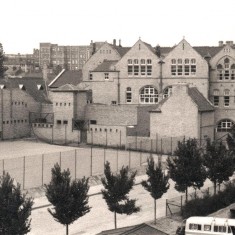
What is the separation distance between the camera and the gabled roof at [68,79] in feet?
→ 342

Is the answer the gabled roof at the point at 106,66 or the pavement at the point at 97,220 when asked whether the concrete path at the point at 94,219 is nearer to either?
the pavement at the point at 97,220

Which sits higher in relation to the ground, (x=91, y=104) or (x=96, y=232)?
(x=91, y=104)

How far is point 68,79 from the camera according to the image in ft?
350

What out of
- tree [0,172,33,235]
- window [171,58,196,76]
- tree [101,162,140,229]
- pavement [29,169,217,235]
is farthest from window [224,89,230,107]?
tree [0,172,33,235]

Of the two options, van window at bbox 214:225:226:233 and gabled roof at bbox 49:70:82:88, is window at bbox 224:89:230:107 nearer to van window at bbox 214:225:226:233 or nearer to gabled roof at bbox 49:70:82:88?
gabled roof at bbox 49:70:82:88

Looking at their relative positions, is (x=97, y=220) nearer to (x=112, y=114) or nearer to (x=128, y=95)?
(x=112, y=114)

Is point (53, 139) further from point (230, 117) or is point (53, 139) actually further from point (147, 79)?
point (230, 117)

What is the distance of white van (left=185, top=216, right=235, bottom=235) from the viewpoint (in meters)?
33.5

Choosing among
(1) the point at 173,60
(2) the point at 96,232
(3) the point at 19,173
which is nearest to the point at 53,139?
(1) the point at 173,60

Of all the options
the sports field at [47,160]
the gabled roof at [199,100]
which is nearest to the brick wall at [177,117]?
the gabled roof at [199,100]

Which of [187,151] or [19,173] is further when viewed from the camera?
[19,173]

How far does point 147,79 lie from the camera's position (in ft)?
293

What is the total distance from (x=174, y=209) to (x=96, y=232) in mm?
8019

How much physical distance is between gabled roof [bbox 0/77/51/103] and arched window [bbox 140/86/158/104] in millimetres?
16433
